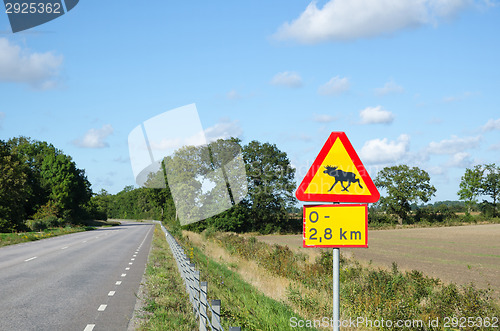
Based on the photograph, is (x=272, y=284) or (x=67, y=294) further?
(x=272, y=284)

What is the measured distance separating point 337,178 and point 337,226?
1.75 ft

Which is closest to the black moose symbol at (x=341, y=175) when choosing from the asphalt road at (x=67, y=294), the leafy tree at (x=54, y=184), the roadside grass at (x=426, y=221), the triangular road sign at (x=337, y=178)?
the triangular road sign at (x=337, y=178)

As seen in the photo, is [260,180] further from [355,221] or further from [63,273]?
[355,221]

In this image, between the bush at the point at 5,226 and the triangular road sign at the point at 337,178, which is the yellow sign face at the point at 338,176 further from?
the bush at the point at 5,226

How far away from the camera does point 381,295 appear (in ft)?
39.0

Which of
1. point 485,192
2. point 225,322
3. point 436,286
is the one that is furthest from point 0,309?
point 485,192

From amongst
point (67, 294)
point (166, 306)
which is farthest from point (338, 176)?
point (67, 294)

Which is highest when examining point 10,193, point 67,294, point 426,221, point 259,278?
point 10,193

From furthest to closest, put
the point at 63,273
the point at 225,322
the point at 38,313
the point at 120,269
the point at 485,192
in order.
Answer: the point at 485,192, the point at 120,269, the point at 63,273, the point at 38,313, the point at 225,322

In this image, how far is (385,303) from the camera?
1076 cm

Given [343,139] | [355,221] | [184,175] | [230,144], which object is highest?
[230,144]

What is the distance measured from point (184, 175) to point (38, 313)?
63358mm

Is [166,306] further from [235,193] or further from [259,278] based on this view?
[235,193]

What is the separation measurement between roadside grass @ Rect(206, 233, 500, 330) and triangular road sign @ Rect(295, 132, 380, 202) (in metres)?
3.82
